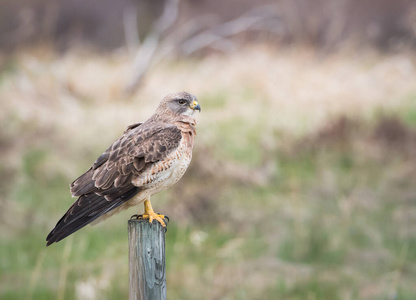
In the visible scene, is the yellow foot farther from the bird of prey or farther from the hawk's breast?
the hawk's breast

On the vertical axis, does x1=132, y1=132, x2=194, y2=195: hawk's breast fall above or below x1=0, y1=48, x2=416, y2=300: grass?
below

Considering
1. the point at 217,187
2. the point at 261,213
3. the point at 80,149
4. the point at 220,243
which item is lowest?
the point at 220,243

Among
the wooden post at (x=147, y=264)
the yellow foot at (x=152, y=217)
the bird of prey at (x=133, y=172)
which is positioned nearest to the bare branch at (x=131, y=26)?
the bird of prey at (x=133, y=172)

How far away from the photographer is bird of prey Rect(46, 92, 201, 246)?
3.73 meters

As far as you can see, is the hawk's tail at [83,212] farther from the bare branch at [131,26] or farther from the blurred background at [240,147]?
the bare branch at [131,26]

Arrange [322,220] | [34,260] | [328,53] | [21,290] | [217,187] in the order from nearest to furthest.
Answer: [21,290], [34,260], [322,220], [217,187], [328,53]

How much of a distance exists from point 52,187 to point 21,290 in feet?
8.91

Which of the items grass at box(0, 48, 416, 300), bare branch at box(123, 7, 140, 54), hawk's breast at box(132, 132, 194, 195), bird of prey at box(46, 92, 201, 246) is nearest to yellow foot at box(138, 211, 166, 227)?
bird of prey at box(46, 92, 201, 246)

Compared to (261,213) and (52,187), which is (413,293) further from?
(52,187)

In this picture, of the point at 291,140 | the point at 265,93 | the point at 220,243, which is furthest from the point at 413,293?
the point at 265,93

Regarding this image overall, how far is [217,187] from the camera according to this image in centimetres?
871

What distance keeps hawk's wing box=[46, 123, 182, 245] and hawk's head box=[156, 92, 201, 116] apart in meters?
0.30

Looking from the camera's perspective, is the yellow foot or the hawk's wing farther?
the yellow foot

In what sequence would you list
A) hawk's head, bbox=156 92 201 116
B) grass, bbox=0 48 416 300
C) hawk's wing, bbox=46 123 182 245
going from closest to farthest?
hawk's wing, bbox=46 123 182 245 < hawk's head, bbox=156 92 201 116 < grass, bbox=0 48 416 300
